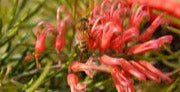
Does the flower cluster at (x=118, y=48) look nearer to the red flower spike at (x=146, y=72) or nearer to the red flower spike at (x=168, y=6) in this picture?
the red flower spike at (x=146, y=72)

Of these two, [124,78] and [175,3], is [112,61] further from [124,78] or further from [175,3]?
[175,3]

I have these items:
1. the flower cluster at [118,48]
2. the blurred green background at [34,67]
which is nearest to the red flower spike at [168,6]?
the blurred green background at [34,67]

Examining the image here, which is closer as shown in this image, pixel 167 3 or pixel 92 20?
pixel 92 20

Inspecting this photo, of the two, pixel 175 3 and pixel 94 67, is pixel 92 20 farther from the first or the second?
pixel 175 3

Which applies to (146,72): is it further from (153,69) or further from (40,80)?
(40,80)

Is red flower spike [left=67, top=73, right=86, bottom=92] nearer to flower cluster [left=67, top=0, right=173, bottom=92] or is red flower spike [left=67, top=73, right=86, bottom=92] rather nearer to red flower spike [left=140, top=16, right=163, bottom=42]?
flower cluster [left=67, top=0, right=173, bottom=92]

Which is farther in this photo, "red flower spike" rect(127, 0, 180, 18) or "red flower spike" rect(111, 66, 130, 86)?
"red flower spike" rect(127, 0, 180, 18)

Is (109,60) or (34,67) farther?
(34,67)

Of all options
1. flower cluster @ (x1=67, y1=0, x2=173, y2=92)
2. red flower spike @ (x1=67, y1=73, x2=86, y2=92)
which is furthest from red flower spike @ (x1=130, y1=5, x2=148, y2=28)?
red flower spike @ (x1=67, y1=73, x2=86, y2=92)

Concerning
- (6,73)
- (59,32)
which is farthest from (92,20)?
(6,73)

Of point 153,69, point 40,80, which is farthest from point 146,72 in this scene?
point 40,80
